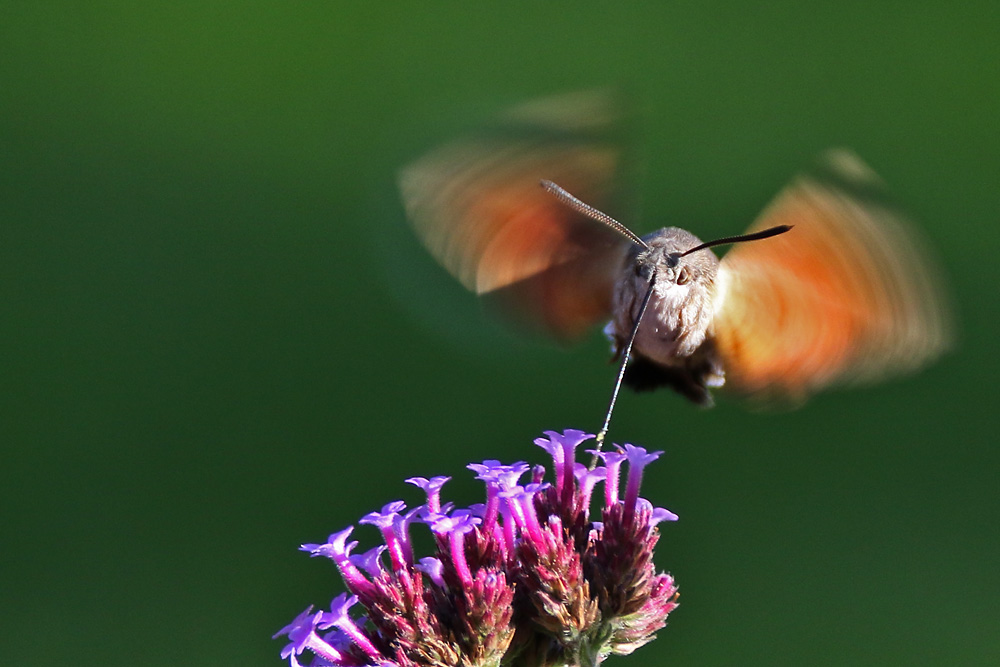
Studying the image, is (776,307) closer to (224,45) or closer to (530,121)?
(530,121)

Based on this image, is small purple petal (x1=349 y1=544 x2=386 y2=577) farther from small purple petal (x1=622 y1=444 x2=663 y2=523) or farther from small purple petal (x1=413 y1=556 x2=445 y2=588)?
small purple petal (x1=622 y1=444 x2=663 y2=523)

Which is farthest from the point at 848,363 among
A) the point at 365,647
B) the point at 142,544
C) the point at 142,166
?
the point at 142,166

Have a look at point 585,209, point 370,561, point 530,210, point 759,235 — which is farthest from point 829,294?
point 370,561

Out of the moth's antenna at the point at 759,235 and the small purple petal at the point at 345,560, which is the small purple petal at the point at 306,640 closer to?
the small purple petal at the point at 345,560

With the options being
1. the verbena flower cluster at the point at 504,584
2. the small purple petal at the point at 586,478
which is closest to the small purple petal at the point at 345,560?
the verbena flower cluster at the point at 504,584

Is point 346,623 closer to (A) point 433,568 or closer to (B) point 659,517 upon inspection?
(A) point 433,568

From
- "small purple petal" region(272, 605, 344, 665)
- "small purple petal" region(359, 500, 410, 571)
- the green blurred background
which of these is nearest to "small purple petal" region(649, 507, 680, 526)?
"small purple petal" region(359, 500, 410, 571)
